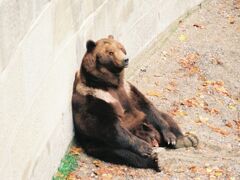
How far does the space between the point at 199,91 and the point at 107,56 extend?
2.60m

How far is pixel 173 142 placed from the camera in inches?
304

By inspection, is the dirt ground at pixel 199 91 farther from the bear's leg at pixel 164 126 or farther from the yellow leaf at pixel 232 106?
the bear's leg at pixel 164 126

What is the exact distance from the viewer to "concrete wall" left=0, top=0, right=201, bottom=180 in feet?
16.5

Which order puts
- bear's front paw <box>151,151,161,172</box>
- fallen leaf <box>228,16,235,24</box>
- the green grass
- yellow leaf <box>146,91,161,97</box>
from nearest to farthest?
1. the green grass
2. bear's front paw <box>151,151,161,172</box>
3. yellow leaf <box>146,91,161,97</box>
4. fallen leaf <box>228,16,235,24</box>

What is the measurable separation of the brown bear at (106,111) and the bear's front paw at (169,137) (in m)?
0.31

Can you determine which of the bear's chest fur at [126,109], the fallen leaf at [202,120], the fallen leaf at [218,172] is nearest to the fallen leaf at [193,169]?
Answer: the fallen leaf at [218,172]

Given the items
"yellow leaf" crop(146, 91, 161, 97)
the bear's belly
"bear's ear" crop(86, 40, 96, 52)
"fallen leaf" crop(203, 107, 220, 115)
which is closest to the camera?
"bear's ear" crop(86, 40, 96, 52)

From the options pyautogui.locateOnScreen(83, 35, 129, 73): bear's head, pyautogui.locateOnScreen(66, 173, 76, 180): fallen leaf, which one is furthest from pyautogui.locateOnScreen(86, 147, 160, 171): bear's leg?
pyautogui.locateOnScreen(83, 35, 129, 73): bear's head

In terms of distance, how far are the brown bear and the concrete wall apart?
6.0 inches

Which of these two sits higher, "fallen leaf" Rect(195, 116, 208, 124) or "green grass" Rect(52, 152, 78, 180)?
"green grass" Rect(52, 152, 78, 180)

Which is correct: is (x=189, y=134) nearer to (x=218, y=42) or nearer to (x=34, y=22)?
(x=34, y=22)

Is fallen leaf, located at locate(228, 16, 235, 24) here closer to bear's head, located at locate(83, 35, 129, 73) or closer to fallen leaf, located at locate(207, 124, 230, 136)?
fallen leaf, located at locate(207, 124, 230, 136)

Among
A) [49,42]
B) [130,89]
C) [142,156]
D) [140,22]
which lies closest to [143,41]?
[140,22]

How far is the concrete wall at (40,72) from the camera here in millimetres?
5027
